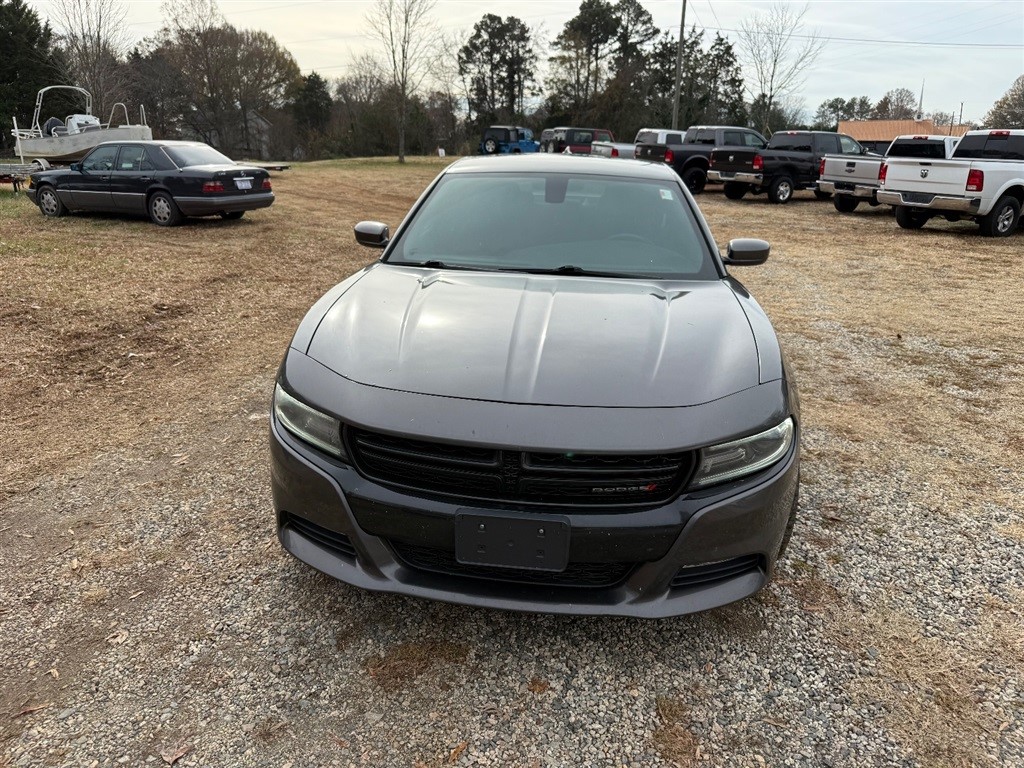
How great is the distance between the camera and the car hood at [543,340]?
2.04 metres

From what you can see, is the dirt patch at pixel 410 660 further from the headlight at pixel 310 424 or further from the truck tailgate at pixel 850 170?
the truck tailgate at pixel 850 170

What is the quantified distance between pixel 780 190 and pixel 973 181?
21.2ft

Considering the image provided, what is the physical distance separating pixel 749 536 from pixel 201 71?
176ft

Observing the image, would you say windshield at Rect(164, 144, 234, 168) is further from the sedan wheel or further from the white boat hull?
the white boat hull

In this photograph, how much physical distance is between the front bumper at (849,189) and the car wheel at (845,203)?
16cm

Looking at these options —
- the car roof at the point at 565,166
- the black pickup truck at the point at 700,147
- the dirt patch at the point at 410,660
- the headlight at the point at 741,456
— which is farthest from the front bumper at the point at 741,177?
the dirt patch at the point at 410,660

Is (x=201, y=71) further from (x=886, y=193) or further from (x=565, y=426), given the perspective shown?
(x=565, y=426)

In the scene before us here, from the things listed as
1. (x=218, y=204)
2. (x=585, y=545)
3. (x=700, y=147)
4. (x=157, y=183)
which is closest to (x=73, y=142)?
(x=157, y=183)

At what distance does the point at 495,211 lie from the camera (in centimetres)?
339

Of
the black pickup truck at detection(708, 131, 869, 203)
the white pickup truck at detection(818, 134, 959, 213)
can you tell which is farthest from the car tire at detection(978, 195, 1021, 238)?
the black pickup truck at detection(708, 131, 869, 203)

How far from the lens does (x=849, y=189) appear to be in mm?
15484

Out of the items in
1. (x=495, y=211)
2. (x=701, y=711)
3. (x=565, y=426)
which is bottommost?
(x=701, y=711)

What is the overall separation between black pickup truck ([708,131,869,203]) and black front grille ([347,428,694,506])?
17058 mm

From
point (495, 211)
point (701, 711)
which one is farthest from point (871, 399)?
point (701, 711)
